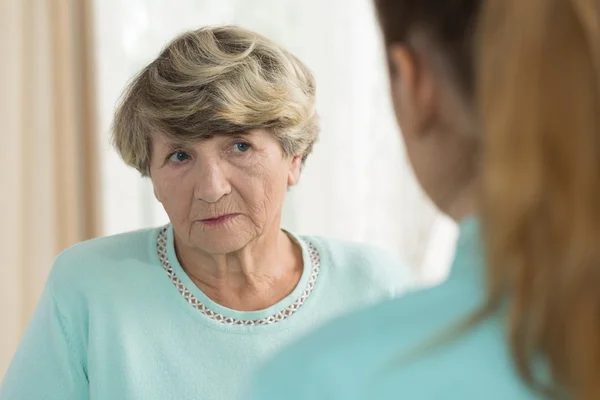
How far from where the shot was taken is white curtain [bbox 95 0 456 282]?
257cm

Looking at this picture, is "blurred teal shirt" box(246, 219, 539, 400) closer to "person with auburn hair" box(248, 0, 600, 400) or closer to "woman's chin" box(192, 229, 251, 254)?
"person with auburn hair" box(248, 0, 600, 400)

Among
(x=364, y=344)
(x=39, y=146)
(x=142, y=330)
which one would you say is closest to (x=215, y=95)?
(x=142, y=330)

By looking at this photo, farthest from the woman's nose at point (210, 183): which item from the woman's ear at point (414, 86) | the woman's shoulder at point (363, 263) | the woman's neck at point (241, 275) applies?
the woman's ear at point (414, 86)

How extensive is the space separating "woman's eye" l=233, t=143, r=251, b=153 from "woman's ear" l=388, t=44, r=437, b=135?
88 cm

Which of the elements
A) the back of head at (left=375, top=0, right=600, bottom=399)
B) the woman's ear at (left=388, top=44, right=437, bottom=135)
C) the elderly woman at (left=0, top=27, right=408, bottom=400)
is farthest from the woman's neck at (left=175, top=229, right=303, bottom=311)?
the back of head at (left=375, top=0, right=600, bottom=399)

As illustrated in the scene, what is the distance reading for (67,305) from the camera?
155cm

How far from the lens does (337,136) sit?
8.63 feet

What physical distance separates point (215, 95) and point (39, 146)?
1186mm

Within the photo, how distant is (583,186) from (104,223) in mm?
2176

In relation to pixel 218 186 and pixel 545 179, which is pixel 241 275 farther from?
pixel 545 179

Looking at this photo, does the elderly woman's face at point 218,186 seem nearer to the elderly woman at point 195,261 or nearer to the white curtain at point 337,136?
the elderly woman at point 195,261

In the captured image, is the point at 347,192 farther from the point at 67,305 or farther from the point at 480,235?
the point at 480,235

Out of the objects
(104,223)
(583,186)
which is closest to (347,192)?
(104,223)

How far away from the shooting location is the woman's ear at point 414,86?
63 centimetres
